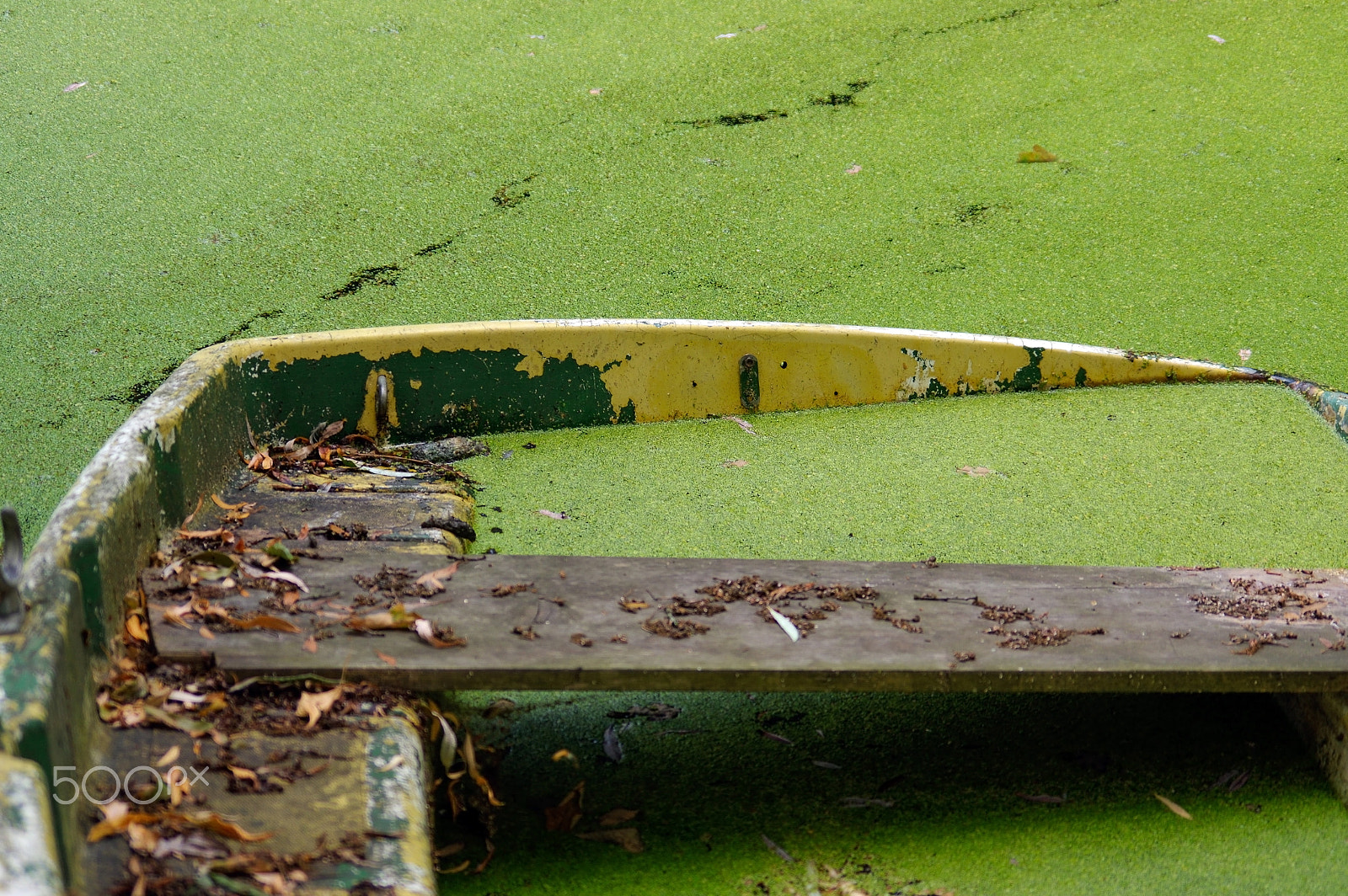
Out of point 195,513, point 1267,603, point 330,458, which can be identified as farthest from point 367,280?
point 1267,603

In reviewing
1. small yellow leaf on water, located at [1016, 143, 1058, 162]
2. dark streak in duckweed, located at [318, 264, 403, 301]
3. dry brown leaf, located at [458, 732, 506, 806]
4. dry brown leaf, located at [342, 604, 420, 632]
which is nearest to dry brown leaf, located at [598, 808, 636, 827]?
dry brown leaf, located at [458, 732, 506, 806]

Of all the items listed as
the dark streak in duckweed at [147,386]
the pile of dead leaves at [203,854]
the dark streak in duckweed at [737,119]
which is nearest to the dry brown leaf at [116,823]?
the pile of dead leaves at [203,854]

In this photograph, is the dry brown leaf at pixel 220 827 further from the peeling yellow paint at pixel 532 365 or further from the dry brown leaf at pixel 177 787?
the peeling yellow paint at pixel 532 365

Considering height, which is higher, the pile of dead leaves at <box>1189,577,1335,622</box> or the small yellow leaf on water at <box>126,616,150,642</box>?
the small yellow leaf on water at <box>126,616,150,642</box>

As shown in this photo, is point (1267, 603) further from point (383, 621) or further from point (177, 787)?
point (177, 787)

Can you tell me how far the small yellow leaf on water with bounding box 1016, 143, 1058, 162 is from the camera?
11.1 ft

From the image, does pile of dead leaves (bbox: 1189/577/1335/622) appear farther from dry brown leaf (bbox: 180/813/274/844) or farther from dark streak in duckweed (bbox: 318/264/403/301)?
dark streak in duckweed (bbox: 318/264/403/301)

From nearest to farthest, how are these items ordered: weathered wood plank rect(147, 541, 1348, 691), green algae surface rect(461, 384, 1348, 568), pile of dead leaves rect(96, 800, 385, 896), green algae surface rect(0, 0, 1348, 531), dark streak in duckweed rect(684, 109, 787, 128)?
1. pile of dead leaves rect(96, 800, 385, 896)
2. weathered wood plank rect(147, 541, 1348, 691)
3. green algae surface rect(461, 384, 1348, 568)
4. green algae surface rect(0, 0, 1348, 531)
5. dark streak in duckweed rect(684, 109, 787, 128)

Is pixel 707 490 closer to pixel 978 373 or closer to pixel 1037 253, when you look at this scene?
pixel 978 373

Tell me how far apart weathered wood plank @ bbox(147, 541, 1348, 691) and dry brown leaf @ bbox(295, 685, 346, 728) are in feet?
0.11

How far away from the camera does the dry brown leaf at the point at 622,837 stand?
1.46m

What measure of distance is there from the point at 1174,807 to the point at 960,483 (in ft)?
2.56

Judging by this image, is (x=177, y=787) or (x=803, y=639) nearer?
(x=177, y=787)

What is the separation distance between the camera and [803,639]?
4.81 ft
